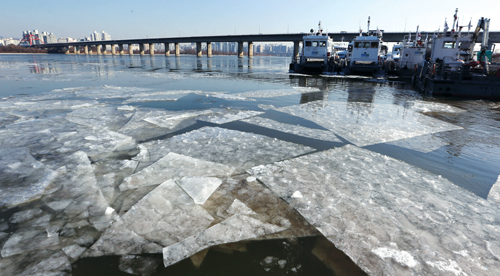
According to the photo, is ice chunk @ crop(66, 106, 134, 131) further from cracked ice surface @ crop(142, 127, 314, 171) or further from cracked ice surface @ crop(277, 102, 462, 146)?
cracked ice surface @ crop(277, 102, 462, 146)

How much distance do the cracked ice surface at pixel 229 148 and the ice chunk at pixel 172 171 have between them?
201mm

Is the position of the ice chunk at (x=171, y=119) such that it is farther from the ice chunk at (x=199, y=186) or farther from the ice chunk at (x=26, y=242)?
the ice chunk at (x=26, y=242)

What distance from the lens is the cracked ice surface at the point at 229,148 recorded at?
480cm

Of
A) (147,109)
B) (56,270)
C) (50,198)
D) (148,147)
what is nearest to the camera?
(56,270)

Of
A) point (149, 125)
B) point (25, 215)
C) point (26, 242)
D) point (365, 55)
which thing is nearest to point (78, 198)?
point (25, 215)

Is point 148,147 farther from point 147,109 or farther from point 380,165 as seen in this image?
point 380,165

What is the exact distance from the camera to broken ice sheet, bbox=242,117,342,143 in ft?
20.5

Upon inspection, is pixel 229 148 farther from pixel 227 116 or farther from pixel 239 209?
pixel 227 116

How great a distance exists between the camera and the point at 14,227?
9.21ft

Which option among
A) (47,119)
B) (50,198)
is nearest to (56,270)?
(50,198)

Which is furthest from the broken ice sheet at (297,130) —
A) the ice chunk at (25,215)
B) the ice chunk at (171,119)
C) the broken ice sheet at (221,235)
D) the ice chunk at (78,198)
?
the ice chunk at (25,215)

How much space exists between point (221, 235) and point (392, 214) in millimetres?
2155

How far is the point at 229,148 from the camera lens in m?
5.35

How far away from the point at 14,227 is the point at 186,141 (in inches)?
→ 129
